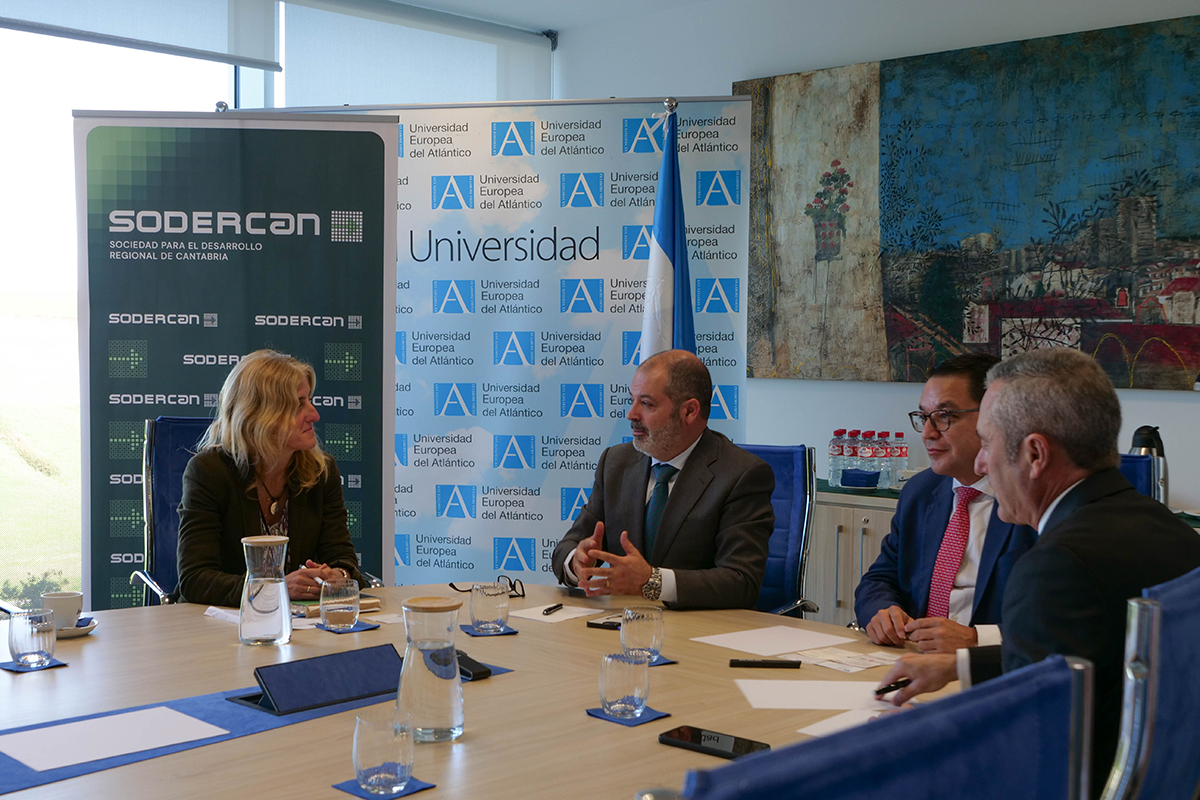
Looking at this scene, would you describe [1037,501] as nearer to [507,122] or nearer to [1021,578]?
[1021,578]

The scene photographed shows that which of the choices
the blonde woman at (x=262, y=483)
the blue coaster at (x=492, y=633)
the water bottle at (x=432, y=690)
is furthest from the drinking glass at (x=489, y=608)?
the water bottle at (x=432, y=690)

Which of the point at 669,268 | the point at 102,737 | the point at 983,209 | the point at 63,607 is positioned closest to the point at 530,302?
the point at 669,268

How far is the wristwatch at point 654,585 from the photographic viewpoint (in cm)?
280

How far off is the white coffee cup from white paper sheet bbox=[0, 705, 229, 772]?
Answer: 0.64 metres

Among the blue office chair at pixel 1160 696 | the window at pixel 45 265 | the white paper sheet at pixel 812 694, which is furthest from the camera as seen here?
the window at pixel 45 265

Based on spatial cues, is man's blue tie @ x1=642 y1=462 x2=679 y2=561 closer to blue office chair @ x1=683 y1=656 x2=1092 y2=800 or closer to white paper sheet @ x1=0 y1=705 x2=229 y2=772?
white paper sheet @ x1=0 y1=705 x2=229 y2=772

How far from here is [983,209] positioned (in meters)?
4.94

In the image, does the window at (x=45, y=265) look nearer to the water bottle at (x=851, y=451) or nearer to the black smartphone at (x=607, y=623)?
the black smartphone at (x=607, y=623)

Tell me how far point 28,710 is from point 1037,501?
1.78 meters

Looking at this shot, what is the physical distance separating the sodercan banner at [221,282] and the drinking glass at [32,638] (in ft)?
7.64

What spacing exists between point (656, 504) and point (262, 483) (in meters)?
1.19

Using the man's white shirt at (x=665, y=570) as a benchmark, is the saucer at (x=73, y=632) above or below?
below

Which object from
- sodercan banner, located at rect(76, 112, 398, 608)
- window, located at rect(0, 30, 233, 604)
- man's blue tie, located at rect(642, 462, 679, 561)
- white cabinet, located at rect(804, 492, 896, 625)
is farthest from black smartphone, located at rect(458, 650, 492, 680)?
window, located at rect(0, 30, 233, 604)

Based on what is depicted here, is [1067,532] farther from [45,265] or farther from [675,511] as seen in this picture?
[45,265]
